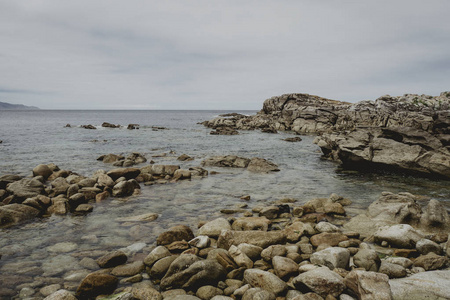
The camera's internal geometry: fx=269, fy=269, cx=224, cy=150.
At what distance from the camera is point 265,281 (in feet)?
17.9

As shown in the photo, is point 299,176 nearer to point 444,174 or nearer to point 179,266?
point 444,174

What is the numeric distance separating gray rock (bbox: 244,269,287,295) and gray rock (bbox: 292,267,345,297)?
40 centimetres

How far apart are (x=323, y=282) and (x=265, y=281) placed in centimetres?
112

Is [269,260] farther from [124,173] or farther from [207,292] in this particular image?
[124,173]

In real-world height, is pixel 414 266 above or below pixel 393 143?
below

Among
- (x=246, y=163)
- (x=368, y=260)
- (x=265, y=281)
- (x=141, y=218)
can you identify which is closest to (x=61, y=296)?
(x=265, y=281)

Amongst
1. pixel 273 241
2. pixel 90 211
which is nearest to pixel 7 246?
pixel 90 211

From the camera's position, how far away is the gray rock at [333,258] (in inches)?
239

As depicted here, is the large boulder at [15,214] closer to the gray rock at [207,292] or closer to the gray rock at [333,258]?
the gray rock at [207,292]

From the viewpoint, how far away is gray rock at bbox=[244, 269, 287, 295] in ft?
17.5

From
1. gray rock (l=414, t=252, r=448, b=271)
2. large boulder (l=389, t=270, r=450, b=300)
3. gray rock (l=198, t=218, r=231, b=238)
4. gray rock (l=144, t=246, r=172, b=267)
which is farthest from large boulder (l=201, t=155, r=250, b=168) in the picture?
large boulder (l=389, t=270, r=450, b=300)

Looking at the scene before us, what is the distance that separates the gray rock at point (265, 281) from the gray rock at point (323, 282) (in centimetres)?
40

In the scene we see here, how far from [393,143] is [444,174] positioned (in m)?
3.41

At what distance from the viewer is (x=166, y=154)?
2597 centimetres
